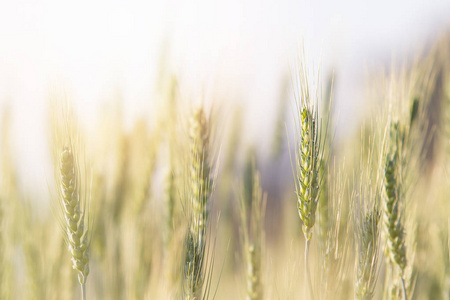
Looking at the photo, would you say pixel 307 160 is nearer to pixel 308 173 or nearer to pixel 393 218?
pixel 308 173

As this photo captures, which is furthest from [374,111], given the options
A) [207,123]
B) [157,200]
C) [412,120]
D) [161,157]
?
[157,200]

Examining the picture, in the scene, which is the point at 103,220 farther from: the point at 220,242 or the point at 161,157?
the point at 220,242

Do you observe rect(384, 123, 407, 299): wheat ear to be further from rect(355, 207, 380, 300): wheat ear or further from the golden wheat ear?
the golden wheat ear

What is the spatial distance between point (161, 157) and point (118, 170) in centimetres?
23

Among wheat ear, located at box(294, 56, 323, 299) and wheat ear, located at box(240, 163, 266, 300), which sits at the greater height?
wheat ear, located at box(294, 56, 323, 299)

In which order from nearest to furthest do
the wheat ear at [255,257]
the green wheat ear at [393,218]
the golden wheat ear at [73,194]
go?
the golden wheat ear at [73,194] < the green wheat ear at [393,218] < the wheat ear at [255,257]

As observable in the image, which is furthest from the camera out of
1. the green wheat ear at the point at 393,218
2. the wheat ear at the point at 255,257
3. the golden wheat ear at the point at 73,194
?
the wheat ear at the point at 255,257

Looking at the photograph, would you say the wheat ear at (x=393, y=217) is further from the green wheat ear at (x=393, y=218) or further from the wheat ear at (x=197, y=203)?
the wheat ear at (x=197, y=203)

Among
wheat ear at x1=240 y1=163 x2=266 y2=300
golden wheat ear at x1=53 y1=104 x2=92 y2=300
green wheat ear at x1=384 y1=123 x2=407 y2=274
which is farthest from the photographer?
wheat ear at x1=240 y1=163 x2=266 y2=300

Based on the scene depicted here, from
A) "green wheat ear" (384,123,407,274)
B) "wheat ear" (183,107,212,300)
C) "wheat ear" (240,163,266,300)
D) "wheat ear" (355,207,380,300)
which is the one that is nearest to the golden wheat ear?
"wheat ear" (183,107,212,300)

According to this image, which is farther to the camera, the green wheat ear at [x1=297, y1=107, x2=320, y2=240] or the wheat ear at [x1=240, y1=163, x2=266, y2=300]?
the wheat ear at [x1=240, y1=163, x2=266, y2=300]

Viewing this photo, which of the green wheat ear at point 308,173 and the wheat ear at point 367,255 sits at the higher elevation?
the green wheat ear at point 308,173

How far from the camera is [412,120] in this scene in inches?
56.1

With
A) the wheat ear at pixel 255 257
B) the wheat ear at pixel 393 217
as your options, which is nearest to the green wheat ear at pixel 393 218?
the wheat ear at pixel 393 217
